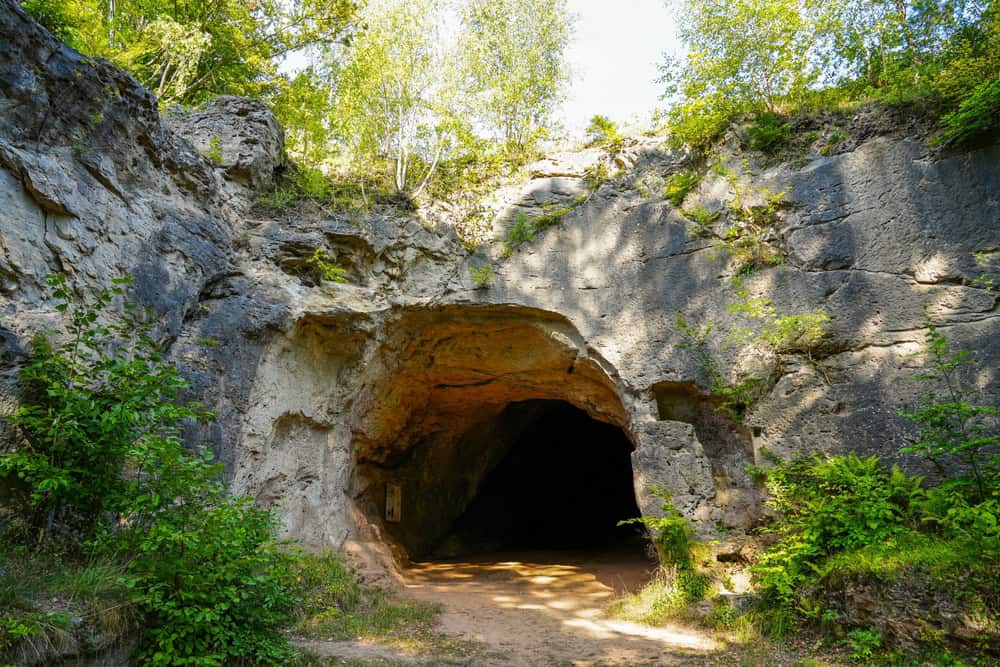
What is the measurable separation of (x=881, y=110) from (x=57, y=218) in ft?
32.1

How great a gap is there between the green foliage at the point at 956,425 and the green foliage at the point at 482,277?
17.7 feet

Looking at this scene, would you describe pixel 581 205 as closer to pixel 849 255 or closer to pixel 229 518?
pixel 849 255

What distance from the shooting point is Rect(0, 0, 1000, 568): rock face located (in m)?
6.52

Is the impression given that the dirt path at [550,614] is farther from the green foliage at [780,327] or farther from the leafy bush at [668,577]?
the green foliage at [780,327]

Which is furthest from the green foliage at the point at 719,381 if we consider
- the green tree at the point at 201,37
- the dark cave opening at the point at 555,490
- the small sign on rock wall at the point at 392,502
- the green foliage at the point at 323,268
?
the green tree at the point at 201,37

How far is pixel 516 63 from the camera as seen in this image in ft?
36.7

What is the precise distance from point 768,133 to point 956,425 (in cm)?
456

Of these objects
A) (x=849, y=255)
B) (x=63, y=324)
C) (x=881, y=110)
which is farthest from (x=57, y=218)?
(x=881, y=110)

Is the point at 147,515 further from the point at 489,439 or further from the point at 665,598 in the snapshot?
the point at 489,439

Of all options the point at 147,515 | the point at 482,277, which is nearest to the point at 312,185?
the point at 482,277

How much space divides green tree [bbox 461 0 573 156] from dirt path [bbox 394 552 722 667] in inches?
272

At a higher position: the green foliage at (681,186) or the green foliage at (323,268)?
the green foliage at (681,186)

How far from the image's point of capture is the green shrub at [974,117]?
6948 mm

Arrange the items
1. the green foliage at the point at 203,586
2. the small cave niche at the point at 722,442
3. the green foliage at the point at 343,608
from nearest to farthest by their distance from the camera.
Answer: the green foliage at the point at 203,586, the green foliage at the point at 343,608, the small cave niche at the point at 722,442
